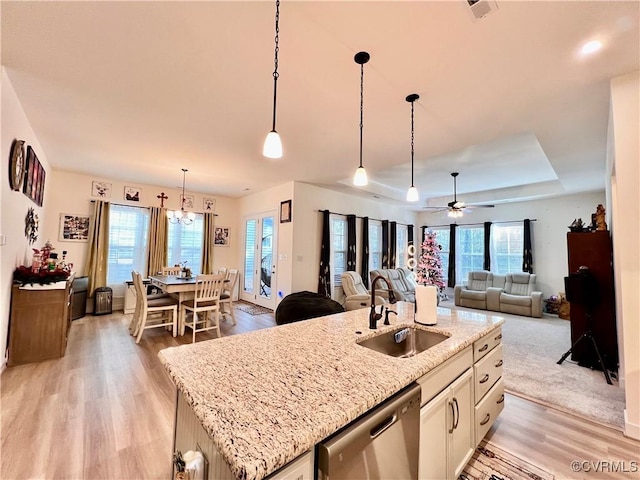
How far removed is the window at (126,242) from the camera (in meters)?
5.70

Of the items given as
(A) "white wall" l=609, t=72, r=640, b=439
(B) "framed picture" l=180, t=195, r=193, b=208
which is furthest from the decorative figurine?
(B) "framed picture" l=180, t=195, r=193, b=208

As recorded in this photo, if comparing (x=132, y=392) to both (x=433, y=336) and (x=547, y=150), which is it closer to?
(x=433, y=336)

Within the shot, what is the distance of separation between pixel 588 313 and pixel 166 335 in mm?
5689

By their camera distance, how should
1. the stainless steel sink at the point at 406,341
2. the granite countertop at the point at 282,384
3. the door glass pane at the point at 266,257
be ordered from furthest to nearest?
the door glass pane at the point at 266,257, the stainless steel sink at the point at 406,341, the granite countertop at the point at 282,384

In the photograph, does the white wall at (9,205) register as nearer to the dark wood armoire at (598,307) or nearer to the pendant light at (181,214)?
the pendant light at (181,214)

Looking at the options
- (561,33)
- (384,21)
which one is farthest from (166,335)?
(561,33)

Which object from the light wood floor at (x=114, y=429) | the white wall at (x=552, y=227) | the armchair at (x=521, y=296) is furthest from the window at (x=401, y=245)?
the light wood floor at (x=114, y=429)

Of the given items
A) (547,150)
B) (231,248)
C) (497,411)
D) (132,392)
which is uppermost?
(547,150)

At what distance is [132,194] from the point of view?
5.91 metres

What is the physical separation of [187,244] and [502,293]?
758cm

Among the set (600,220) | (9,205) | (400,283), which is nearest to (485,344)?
(600,220)

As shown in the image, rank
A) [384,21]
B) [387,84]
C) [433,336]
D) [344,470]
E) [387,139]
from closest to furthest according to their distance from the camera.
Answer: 1. [344,470]
2. [384,21]
3. [433,336]
4. [387,84]
5. [387,139]

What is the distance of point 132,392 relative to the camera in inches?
100

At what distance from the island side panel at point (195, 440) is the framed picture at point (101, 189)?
6019mm
